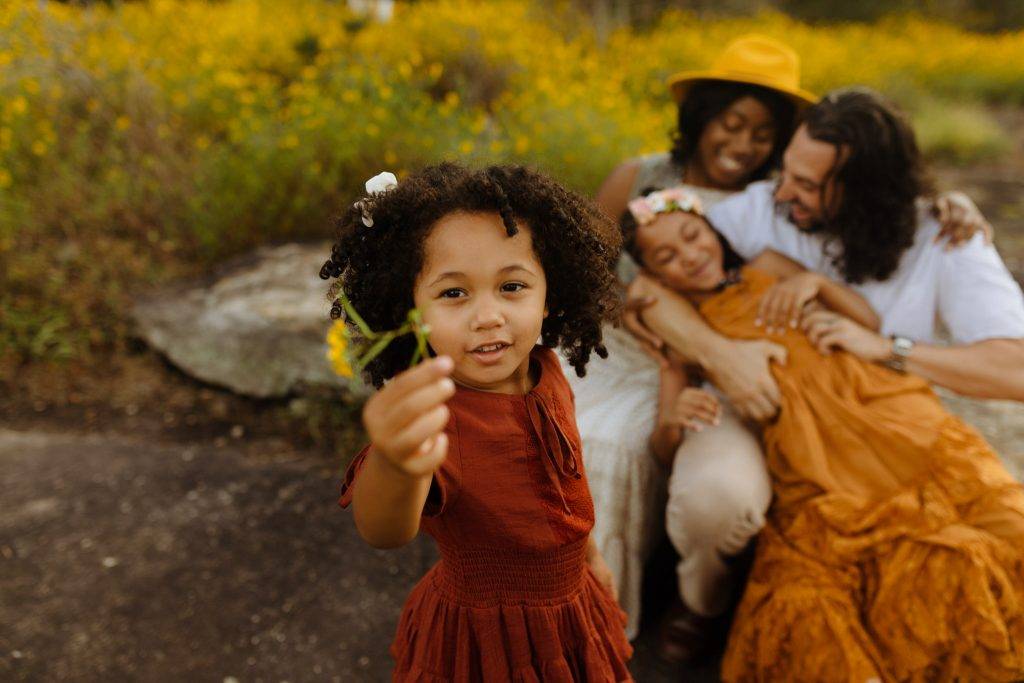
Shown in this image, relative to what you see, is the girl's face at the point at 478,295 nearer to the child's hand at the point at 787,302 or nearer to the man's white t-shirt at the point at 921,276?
the child's hand at the point at 787,302

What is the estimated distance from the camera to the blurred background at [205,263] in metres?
2.29

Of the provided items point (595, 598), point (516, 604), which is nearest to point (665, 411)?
point (595, 598)

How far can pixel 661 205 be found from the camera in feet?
7.56

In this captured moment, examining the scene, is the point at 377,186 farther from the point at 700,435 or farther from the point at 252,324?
the point at 252,324

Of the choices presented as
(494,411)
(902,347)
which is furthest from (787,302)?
(494,411)

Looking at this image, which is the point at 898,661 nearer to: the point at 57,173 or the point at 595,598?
the point at 595,598

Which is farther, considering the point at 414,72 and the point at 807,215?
the point at 414,72

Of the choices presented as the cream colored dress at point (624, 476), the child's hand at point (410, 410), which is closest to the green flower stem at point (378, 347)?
the child's hand at point (410, 410)

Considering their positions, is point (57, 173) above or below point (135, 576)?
above

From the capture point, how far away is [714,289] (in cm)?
238

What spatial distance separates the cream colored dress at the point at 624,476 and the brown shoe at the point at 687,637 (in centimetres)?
11

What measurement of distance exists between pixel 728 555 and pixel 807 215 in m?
1.08

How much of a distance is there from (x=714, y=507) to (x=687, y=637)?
0.45 m

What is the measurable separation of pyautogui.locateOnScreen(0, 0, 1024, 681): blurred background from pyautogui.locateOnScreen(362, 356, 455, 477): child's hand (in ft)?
2.24
